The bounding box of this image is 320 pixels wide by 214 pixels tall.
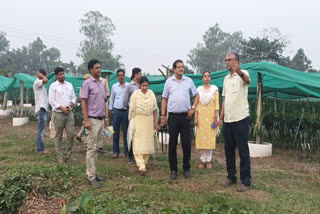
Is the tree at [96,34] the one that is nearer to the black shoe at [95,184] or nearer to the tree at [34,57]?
the tree at [34,57]

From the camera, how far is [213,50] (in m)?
53.2

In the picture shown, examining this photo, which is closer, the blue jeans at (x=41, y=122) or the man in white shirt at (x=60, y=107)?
the man in white shirt at (x=60, y=107)

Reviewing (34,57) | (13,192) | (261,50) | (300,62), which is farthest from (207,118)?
(34,57)

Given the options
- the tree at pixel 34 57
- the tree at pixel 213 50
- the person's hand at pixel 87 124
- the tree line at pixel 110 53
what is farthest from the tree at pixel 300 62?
the tree at pixel 34 57

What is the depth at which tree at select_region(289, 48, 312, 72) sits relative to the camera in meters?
34.9

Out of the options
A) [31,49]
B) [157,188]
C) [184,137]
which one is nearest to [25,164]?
[157,188]

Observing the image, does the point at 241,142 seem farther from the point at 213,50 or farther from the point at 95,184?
the point at 213,50

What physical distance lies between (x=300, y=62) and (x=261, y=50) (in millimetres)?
8187

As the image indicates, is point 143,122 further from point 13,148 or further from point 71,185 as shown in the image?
point 13,148

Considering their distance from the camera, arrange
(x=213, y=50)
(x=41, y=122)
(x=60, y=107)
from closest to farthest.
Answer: (x=60, y=107), (x=41, y=122), (x=213, y=50)

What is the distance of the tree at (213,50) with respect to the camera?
51066mm

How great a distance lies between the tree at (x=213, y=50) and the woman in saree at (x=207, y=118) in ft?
150

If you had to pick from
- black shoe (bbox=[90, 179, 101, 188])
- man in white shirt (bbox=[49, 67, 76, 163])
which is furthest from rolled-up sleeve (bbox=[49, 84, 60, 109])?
black shoe (bbox=[90, 179, 101, 188])

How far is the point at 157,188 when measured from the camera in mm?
3283
